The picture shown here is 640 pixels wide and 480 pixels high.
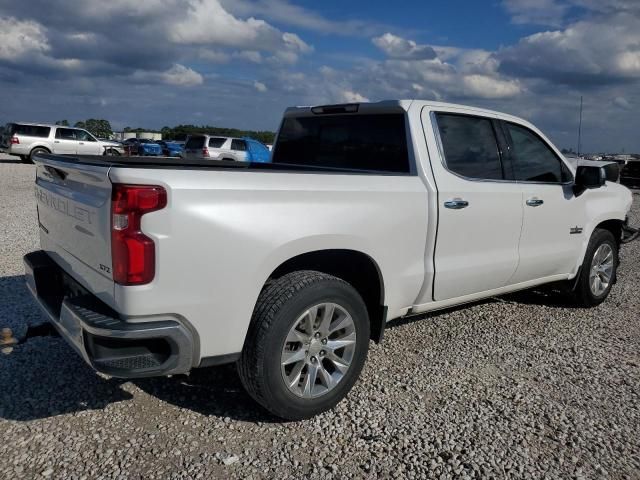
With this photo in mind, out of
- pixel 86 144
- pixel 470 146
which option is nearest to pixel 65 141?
pixel 86 144

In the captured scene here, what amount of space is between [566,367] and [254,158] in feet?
68.0

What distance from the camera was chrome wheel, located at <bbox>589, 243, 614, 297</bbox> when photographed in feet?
18.3

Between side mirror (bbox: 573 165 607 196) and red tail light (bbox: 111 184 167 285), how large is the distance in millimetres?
3844

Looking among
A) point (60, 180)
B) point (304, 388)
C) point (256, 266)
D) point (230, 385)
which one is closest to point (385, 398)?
point (304, 388)

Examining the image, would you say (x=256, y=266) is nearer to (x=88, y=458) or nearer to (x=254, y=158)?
(x=88, y=458)

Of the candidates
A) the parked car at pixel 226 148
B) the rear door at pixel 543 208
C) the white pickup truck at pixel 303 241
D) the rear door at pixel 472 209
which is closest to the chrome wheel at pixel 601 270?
the rear door at pixel 543 208

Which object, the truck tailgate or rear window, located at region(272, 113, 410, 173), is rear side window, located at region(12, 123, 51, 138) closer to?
rear window, located at region(272, 113, 410, 173)

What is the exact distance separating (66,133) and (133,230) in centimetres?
2709

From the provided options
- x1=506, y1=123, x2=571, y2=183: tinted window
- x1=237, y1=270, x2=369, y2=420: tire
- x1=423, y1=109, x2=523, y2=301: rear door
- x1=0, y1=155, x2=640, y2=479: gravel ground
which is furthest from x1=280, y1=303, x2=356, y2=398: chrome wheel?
x1=506, y1=123, x2=571, y2=183: tinted window

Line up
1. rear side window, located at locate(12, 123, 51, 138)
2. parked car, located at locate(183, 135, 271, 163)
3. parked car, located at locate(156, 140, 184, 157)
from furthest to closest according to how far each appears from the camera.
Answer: parked car, located at locate(156, 140, 184, 157), rear side window, located at locate(12, 123, 51, 138), parked car, located at locate(183, 135, 271, 163)

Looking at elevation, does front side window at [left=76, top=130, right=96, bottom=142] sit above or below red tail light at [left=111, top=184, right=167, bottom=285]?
above

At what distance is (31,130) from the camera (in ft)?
85.2

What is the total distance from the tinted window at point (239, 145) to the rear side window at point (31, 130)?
9177 mm

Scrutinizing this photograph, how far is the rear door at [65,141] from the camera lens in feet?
86.5
